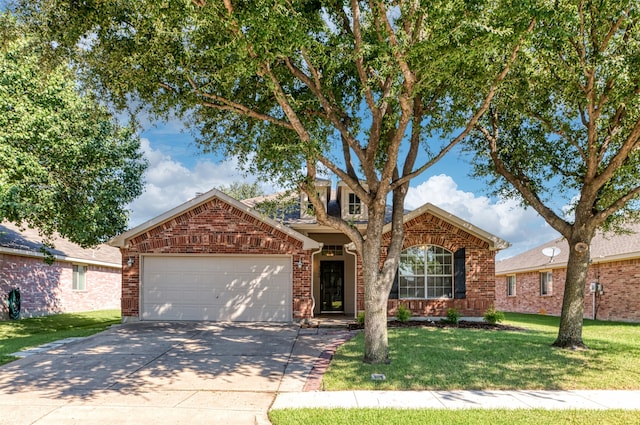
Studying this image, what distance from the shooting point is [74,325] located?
1742 cm

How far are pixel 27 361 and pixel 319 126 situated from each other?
7.93 m

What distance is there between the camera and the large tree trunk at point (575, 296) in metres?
10.9

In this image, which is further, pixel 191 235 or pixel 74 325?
pixel 74 325

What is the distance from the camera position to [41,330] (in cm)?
1570

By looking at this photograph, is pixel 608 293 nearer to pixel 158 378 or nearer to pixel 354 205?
pixel 354 205

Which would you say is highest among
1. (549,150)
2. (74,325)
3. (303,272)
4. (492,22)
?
(492,22)

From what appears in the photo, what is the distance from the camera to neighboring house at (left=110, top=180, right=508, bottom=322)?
1574 cm

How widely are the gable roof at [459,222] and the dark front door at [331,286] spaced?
4.48m

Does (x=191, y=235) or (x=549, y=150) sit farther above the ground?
(x=549, y=150)

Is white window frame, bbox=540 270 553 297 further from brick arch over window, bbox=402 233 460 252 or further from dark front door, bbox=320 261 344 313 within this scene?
dark front door, bbox=320 261 344 313

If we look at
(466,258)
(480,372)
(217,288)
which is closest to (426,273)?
(466,258)

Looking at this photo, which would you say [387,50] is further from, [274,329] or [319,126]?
[274,329]

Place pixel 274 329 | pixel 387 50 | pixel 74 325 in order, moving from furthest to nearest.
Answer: pixel 74 325
pixel 274 329
pixel 387 50

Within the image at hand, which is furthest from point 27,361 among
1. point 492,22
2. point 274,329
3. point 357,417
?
point 492,22
